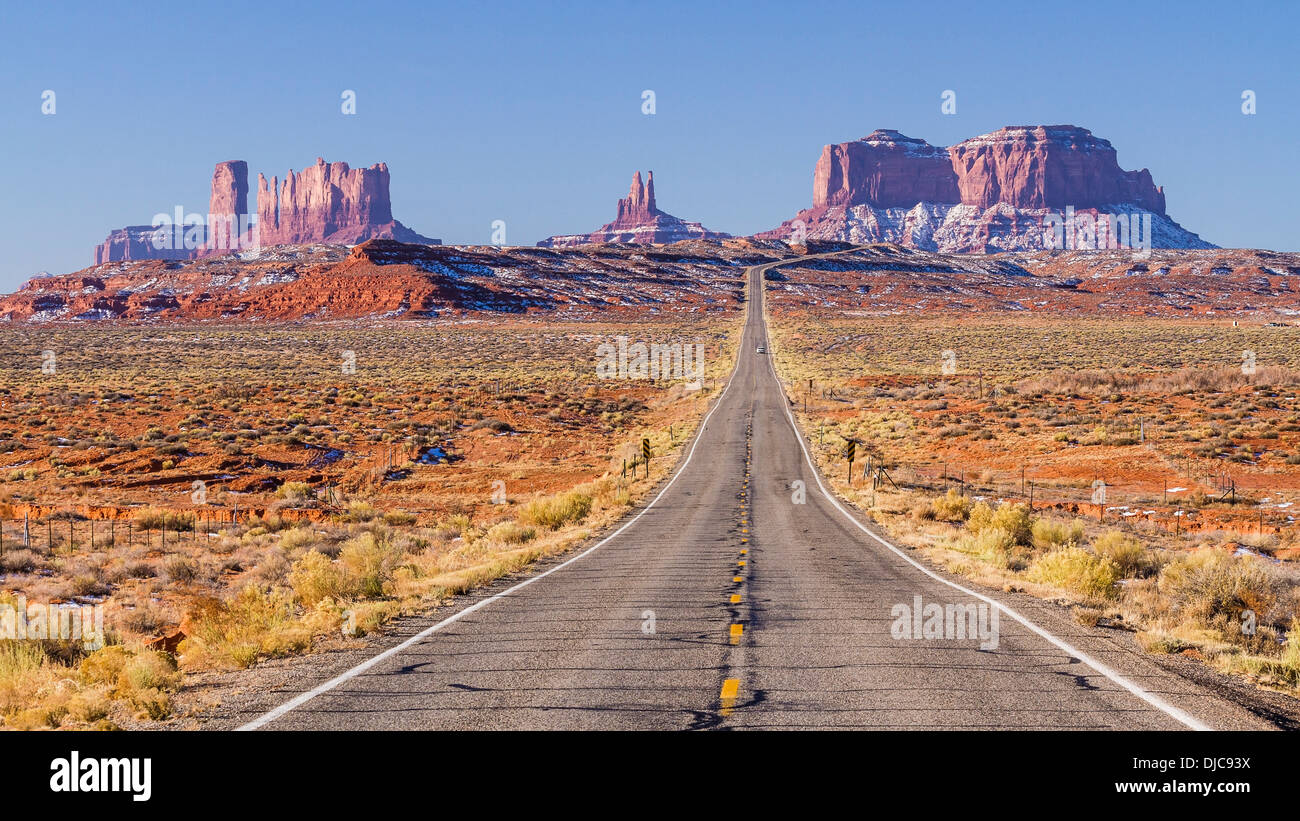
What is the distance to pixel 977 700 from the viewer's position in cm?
685

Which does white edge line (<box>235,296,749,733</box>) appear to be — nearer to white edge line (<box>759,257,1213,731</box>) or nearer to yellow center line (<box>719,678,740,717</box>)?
yellow center line (<box>719,678,740,717</box>)

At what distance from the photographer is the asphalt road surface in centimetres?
641

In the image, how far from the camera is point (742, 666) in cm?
795

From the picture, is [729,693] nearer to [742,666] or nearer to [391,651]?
[742,666]

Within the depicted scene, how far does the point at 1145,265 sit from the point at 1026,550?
622 feet

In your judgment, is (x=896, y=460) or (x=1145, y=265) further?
(x=1145, y=265)

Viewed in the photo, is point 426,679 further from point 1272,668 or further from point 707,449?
point 707,449

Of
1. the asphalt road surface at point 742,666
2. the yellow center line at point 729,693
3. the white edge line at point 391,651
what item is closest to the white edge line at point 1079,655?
the asphalt road surface at point 742,666

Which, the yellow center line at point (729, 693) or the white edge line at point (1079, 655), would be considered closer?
the white edge line at point (1079, 655)

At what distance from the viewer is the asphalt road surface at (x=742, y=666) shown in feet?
21.0

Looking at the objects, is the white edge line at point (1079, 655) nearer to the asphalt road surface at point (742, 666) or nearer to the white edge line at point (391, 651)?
the asphalt road surface at point (742, 666)

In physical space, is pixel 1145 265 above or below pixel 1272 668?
above
